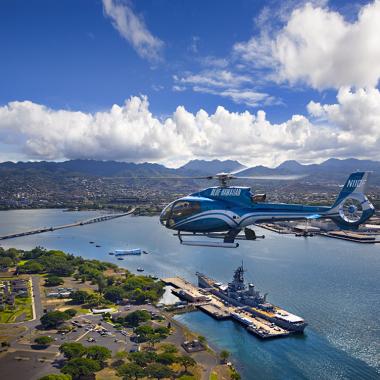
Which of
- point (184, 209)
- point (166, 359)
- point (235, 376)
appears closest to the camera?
point (184, 209)

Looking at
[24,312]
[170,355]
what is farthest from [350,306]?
[24,312]

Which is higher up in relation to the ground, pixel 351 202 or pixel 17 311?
pixel 351 202

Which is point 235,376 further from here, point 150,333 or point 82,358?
point 82,358

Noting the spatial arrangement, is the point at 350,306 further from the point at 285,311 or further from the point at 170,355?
the point at 170,355

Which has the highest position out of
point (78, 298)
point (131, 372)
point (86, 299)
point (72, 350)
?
point (72, 350)

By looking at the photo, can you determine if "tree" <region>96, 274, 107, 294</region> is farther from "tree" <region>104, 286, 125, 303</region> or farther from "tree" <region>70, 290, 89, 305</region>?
"tree" <region>70, 290, 89, 305</region>

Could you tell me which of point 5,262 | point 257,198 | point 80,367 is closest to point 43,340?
point 80,367

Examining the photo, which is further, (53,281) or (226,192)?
(53,281)
